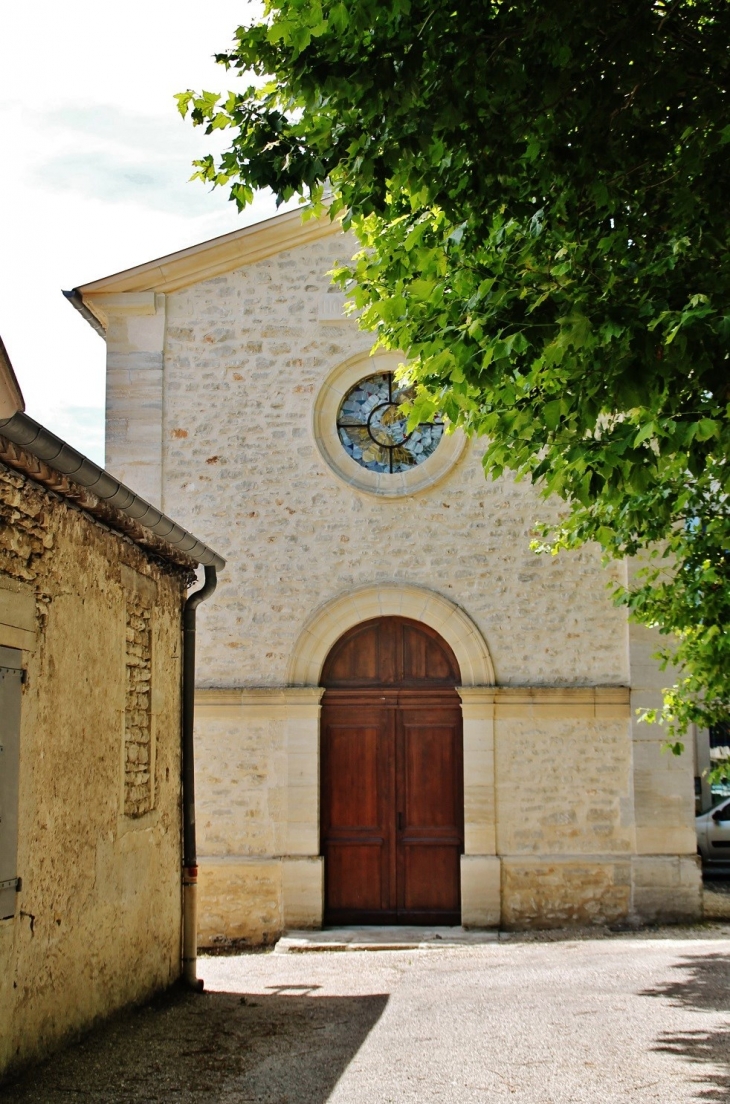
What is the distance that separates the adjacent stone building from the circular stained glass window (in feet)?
14.5

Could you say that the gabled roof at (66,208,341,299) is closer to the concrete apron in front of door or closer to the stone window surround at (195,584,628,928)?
the stone window surround at (195,584,628,928)

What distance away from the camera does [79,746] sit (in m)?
6.26

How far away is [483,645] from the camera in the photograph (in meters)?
11.9

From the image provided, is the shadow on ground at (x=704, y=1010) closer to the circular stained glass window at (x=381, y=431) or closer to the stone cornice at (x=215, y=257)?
the circular stained glass window at (x=381, y=431)

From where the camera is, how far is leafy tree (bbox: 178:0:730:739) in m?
4.31

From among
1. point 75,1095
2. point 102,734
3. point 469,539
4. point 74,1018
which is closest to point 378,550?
point 469,539

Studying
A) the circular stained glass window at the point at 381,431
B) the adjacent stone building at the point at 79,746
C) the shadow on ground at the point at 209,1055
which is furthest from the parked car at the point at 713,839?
the adjacent stone building at the point at 79,746

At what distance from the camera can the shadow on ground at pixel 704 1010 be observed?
554cm

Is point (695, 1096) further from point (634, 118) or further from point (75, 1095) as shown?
point (634, 118)

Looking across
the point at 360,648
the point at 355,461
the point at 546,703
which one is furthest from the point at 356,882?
the point at 355,461

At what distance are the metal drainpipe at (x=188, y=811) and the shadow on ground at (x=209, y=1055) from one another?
0.31 m

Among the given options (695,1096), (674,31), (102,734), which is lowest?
(695,1096)

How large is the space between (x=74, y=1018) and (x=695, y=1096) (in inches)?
113

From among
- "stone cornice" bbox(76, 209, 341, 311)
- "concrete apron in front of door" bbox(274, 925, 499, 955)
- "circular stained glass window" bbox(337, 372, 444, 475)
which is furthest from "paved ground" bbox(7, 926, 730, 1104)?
"stone cornice" bbox(76, 209, 341, 311)
